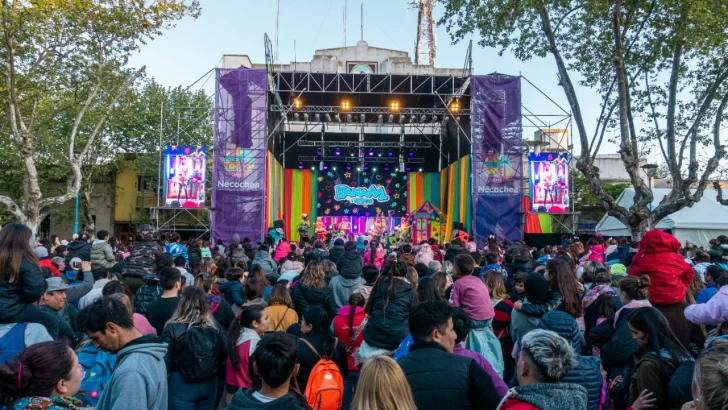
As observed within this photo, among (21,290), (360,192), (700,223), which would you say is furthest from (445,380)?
(360,192)

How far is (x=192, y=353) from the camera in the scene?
3502 millimetres

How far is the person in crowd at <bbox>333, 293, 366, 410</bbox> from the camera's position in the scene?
163 inches

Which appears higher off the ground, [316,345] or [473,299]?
[473,299]

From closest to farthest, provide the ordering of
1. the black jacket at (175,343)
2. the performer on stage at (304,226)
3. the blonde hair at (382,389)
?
the blonde hair at (382,389) < the black jacket at (175,343) < the performer on stage at (304,226)

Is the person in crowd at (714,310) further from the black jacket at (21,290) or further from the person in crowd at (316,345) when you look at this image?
the black jacket at (21,290)

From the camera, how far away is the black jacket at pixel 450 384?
7.73 feet

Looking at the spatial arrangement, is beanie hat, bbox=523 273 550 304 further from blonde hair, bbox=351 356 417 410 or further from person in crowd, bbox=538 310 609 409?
blonde hair, bbox=351 356 417 410

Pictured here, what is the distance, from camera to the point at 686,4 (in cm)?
1095

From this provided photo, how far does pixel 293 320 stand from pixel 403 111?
18.4m

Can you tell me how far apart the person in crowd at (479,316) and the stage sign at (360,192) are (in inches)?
812

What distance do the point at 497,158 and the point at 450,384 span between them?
54.9ft

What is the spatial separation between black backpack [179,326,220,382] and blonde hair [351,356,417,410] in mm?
1869

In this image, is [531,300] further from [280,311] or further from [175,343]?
[175,343]

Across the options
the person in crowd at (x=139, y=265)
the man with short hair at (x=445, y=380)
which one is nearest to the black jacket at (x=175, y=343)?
the man with short hair at (x=445, y=380)
